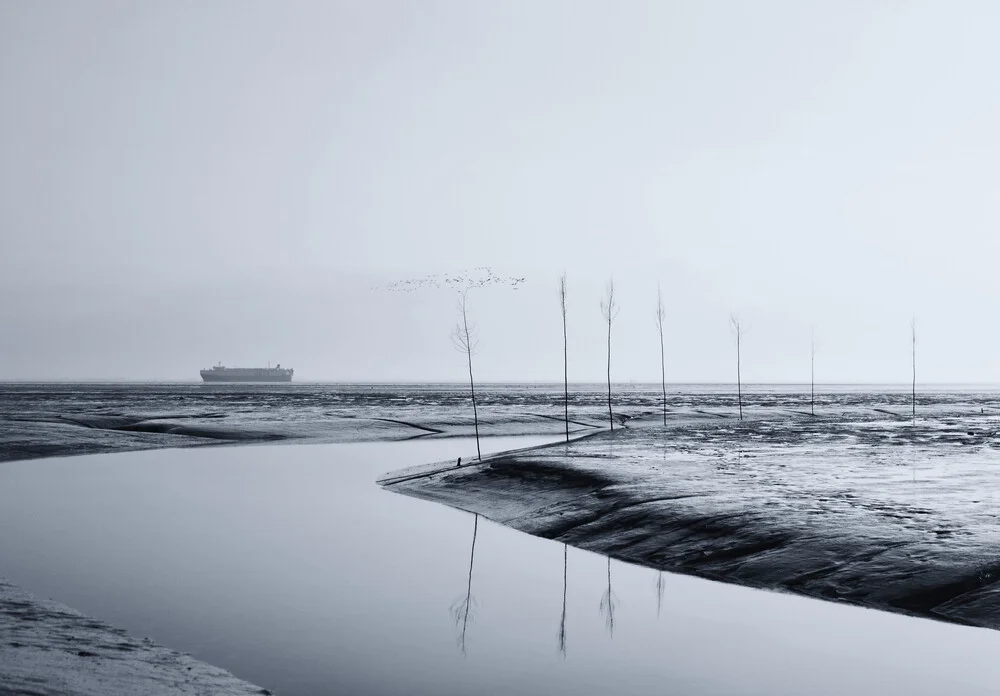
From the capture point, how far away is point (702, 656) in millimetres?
9602

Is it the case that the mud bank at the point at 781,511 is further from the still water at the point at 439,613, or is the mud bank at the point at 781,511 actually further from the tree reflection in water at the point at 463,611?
the tree reflection in water at the point at 463,611

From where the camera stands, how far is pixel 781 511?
16.6 m

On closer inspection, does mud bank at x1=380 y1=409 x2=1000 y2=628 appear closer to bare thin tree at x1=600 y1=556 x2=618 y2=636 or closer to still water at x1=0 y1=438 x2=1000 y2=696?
still water at x1=0 y1=438 x2=1000 y2=696

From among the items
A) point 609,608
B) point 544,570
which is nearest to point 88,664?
point 609,608

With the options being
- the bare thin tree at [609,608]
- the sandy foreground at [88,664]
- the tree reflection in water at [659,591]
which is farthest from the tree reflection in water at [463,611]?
the sandy foreground at [88,664]

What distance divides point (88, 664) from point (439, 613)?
4411 millimetres

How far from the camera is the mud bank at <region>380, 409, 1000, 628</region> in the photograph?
1213 cm

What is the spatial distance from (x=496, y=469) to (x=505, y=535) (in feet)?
25.0

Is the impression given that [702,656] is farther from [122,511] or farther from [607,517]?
[122,511]

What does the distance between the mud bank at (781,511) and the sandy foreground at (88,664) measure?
818 centimetres

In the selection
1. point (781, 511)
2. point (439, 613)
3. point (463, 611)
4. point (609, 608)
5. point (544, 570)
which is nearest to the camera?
point (439, 613)

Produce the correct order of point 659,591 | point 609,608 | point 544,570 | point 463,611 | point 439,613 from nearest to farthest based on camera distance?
point 439,613
point 463,611
point 609,608
point 659,591
point 544,570

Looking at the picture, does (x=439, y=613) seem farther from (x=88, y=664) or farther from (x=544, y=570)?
(x=88, y=664)

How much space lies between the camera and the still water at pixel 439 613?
8.77m
